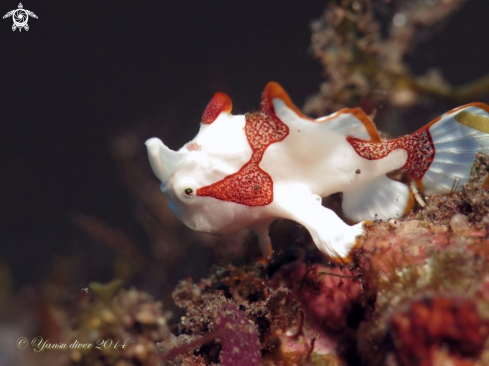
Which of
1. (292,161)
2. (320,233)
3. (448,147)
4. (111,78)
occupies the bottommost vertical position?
(320,233)

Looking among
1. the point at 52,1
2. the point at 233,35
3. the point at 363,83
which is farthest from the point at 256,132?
the point at 52,1

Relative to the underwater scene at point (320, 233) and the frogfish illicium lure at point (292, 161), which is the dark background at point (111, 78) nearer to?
the underwater scene at point (320, 233)

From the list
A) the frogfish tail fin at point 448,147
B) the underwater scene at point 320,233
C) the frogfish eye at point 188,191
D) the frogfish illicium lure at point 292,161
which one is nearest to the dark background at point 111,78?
the underwater scene at point 320,233

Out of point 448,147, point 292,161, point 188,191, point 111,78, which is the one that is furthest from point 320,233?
point 111,78

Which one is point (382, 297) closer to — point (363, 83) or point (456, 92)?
point (363, 83)

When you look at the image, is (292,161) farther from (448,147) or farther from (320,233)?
(448,147)

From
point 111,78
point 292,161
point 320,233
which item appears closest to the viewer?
point 320,233
